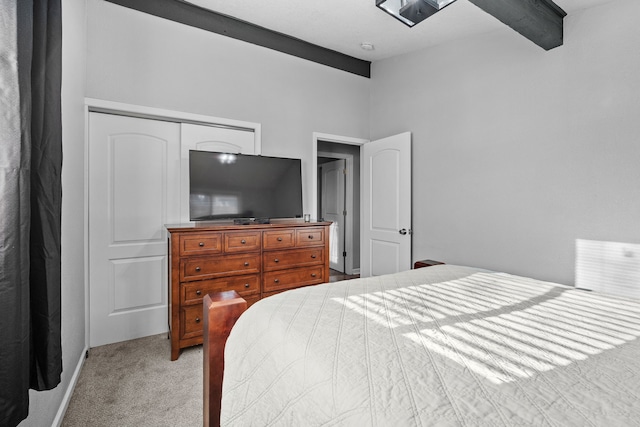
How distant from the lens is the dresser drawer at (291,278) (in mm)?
2838

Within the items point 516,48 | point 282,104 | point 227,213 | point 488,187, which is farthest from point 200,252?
point 516,48

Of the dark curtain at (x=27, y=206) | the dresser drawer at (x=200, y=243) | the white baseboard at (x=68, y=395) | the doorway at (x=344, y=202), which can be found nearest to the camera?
the dark curtain at (x=27, y=206)

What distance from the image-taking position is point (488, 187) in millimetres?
3055

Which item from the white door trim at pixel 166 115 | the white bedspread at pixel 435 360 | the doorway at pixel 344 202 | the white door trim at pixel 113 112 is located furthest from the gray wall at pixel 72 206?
the doorway at pixel 344 202

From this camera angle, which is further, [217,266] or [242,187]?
[242,187]

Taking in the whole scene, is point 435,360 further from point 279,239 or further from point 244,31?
point 244,31

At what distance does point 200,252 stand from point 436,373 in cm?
216

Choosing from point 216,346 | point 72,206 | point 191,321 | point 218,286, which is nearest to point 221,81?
point 72,206

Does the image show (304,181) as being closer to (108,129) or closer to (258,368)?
(108,129)

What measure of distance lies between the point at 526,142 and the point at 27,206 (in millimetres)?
3296

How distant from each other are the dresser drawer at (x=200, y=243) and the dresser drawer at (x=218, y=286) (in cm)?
24

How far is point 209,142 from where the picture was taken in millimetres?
3178

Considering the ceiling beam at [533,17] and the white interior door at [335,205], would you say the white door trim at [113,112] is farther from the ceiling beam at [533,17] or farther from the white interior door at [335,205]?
the white interior door at [335,205]

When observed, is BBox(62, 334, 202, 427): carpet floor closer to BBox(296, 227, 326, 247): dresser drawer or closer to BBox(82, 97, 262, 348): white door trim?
BBox(82, 97, 262, 348): white door trim
